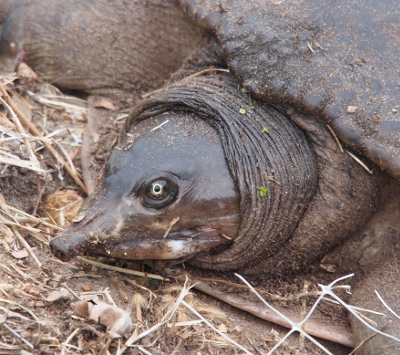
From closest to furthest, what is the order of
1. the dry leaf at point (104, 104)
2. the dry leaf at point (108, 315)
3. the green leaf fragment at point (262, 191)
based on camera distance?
the dry leaf at point (108, 315) → the green leaf fragment at point (262, 191) → the dry leaf at point (104, 104)

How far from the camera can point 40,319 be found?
267 centimetres

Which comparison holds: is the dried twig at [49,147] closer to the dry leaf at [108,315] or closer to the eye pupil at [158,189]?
the eye pupil at [158,189]

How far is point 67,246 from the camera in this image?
9.75 ft

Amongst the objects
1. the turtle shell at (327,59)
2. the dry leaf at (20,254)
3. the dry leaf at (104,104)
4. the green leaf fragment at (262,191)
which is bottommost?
the dry leaf at (20,254)

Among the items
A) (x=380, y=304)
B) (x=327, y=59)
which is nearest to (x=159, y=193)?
(x=327, y=59)

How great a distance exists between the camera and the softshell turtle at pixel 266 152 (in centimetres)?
307

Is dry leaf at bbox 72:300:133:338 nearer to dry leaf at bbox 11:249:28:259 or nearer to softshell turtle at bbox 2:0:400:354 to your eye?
softshell turtle at bbox 2:0:400:354

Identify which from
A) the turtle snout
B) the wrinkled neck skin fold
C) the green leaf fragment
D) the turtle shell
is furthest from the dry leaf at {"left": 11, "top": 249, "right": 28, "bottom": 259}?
the turtle shell

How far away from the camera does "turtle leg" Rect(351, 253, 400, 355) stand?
311 centimetres

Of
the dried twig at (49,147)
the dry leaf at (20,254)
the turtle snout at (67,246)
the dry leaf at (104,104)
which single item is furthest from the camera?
the dry leaf at (104,104)

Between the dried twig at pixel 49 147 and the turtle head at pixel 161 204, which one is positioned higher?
the turtle head at pixel 161 204

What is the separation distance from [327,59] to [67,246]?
5.39 ft

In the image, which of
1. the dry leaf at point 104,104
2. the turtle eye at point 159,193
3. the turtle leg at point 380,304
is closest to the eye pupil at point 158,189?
the turtle eye at point 159,193

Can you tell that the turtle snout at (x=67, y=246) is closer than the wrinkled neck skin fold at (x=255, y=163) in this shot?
Yes
